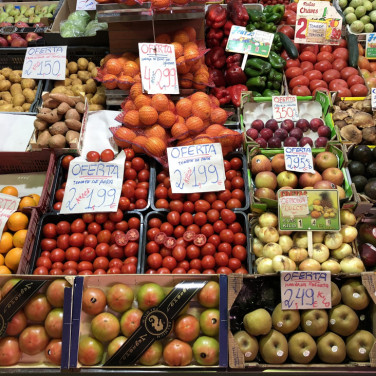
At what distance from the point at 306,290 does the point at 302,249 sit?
1.13ft

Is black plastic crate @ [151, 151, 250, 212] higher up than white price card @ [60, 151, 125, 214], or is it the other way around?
white price card @ [60, 151, 125, 214]

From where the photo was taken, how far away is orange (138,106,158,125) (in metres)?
2.84

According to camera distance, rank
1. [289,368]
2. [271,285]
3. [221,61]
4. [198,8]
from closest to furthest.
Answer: [289,368] < [271,285] < [198,8] < [221,61]

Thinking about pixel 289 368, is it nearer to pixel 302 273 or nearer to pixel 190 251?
pixel 302 273

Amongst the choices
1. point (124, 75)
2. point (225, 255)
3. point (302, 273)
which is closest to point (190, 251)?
point (225, 255)

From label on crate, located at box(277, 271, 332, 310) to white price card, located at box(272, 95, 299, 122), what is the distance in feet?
5.11

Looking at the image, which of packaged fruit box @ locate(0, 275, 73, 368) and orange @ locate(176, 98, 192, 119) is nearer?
packaged fruit box @ locate(0, 275, 73, 368)

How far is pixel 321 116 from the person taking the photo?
325cm

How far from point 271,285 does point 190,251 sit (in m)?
0.59

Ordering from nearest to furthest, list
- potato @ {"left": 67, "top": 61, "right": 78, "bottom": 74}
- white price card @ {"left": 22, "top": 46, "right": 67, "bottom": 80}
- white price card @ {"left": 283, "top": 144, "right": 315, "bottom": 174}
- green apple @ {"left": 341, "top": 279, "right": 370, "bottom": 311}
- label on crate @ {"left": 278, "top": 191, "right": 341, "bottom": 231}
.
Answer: green apple @ {"left": 341, "top": 279, "right": 370, "bottom": 311}, label on crate @ {"left": 278, "top": 191, "right": 341, "bottom": 231}, white price card @ {"left": 283, "top": 144, "right": 315, "bottom": 174}, white price card @ {"left": 22, "top": 46, "right": 67, "bottom": 80}, potato @ {"left": 67, "top": 61, "right": 78, "bottom": 74}


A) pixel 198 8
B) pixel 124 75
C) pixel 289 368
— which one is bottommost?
pixel 289 368

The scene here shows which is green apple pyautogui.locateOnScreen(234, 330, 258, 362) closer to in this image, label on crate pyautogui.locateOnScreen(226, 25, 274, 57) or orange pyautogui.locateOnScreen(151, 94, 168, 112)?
orange pyautogui.locateOnScreen(151, 94, 168, 112)

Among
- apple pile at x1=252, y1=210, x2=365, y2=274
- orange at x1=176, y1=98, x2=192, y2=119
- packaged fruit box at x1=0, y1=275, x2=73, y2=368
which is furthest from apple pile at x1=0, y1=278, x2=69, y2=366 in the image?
orange at x1=176, y1=98, x2=192, y2=119

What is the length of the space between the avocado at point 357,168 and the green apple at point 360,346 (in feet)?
4.24
